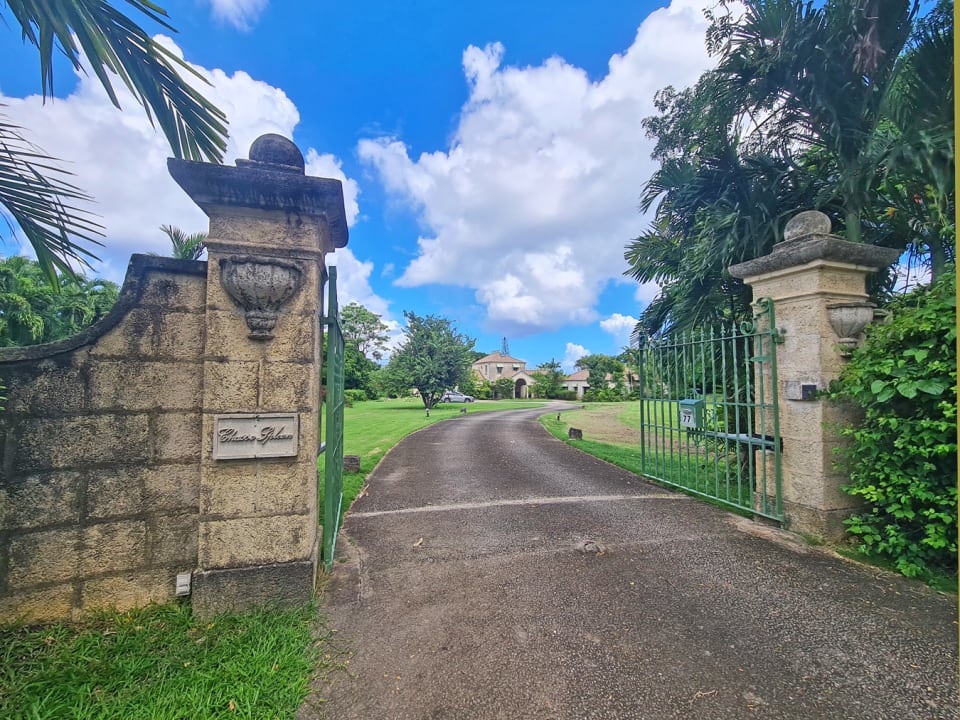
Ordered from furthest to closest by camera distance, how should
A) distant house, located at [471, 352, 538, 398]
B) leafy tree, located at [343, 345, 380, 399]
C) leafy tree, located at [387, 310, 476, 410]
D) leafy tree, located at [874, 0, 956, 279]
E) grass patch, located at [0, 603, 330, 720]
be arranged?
1. distant house, located at [471, 352, 538, 398]
2. leafy tree, located at [343, 345, 380, 399]
3. leafy tree, located at [387, 310, 476, 410]
4. leafy tree, located at [874, 0, 956, 279]
5. grass patch, located at [0, 603, 330, 720]

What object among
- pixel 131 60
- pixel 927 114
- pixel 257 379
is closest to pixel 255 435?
pixel 257 379

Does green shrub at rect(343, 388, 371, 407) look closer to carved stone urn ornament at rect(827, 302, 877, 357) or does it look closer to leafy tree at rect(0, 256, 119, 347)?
leafy tree at rect(0, 256, 119, 347)

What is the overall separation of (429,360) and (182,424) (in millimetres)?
23889

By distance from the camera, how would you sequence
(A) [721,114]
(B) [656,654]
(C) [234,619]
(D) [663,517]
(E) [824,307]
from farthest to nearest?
(A) [721,114], (D) [663,517], (E) [824,307], (C) [234,619], (B) [656,654]

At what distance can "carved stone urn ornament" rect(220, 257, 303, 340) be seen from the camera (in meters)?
2.43

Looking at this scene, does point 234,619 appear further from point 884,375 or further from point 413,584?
point 884,375

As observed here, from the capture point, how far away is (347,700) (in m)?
1.82

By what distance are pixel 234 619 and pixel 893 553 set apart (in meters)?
4.62

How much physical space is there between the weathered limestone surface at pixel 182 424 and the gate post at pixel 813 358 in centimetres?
401

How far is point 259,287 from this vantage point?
2443 millimetres

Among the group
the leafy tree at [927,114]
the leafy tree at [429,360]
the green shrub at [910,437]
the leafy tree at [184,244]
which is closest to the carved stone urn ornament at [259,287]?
the green shrub at [910,437]

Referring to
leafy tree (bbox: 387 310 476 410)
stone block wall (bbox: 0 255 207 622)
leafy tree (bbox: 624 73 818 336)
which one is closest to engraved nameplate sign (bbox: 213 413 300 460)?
stone block wall (bbox: 0 255 207 622)

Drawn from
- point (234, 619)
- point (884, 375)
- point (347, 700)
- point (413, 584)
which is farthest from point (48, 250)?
point (884, 375)

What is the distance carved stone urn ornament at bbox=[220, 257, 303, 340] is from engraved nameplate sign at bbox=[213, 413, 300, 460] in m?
0.52
